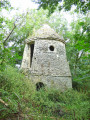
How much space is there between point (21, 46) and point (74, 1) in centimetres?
1270

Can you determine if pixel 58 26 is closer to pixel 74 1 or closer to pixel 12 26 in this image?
pixel 12 26

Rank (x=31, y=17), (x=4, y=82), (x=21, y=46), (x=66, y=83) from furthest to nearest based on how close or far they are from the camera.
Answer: (x=21, y=46) → (x=31, y=17) → (x=66, y=83) → (x=4, y=82)

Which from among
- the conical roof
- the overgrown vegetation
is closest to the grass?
the overgrown vegetation

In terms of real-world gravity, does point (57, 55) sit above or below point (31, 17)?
below

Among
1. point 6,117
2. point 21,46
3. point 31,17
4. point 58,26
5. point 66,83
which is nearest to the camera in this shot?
point 6,117

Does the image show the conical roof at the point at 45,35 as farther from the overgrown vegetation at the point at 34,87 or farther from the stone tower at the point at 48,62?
the overgrown vegetation at the point at 34,87

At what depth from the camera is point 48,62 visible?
8.87m

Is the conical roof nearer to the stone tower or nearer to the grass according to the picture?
the stone tower

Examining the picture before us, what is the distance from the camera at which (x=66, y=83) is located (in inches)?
343

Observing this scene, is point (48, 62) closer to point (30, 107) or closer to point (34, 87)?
point (34, 87)

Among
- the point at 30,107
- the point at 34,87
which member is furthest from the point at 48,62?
the point at 30,107

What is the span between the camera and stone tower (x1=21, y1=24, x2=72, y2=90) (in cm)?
839

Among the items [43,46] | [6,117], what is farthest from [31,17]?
[6,117]

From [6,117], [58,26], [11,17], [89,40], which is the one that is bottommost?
[6,117]
